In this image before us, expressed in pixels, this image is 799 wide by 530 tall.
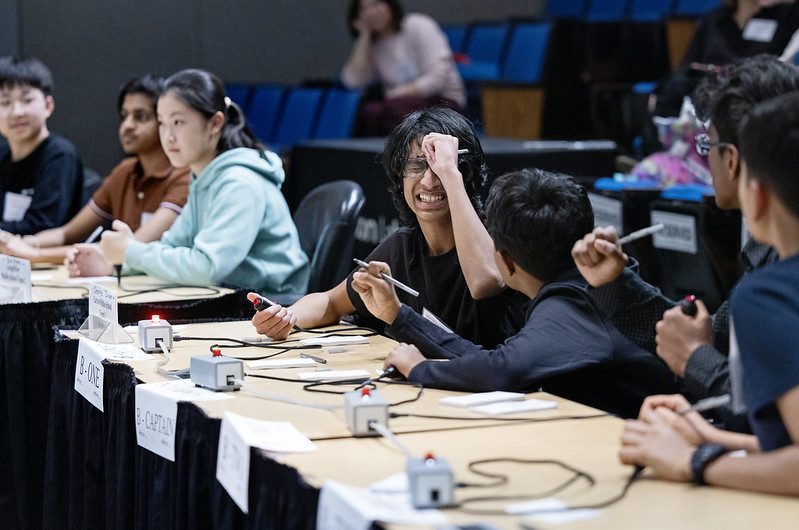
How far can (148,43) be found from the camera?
294 inches

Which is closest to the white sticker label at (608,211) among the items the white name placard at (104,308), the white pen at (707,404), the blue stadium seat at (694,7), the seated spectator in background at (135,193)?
the seated spectator in background at (135,193)

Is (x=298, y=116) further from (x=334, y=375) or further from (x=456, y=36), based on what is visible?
(x=334, y=375)

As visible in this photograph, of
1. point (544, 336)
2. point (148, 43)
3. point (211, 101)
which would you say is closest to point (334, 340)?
point (544, 336)

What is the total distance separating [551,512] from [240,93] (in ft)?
23.3

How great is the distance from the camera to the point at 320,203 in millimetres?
3529

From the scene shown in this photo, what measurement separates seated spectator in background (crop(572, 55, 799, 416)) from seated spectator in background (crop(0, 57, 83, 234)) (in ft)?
9.82

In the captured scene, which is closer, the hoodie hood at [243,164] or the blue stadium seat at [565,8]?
the hoodie hood at [243,164]

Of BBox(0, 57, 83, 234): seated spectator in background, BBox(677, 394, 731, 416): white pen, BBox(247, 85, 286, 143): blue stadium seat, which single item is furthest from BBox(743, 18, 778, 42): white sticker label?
BBox(247, 85, 286, 143): blue stadium seat

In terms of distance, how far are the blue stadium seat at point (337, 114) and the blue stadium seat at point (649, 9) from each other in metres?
2.03

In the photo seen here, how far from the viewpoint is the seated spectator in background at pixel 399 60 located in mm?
6684

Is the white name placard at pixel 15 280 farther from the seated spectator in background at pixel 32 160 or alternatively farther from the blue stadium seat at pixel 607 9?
the blue stadium seat at pixel 607 9

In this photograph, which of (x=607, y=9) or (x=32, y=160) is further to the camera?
(x=607, y=9)

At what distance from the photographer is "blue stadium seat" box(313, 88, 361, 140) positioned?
689 centimetres

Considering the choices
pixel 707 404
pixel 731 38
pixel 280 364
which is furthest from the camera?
pixel 731 38
